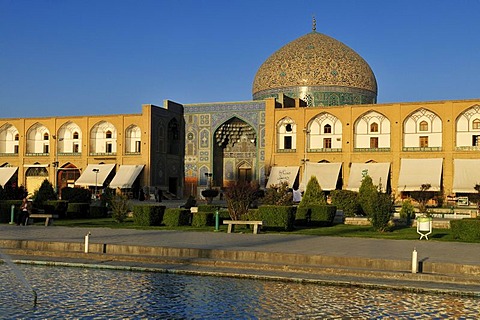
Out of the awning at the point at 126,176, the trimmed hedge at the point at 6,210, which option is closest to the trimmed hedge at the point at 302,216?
the trimmed hedge at the point at 6,210

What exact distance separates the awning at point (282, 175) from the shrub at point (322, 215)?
16458 millimetres

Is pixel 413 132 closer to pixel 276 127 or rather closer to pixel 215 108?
pixel 276 127

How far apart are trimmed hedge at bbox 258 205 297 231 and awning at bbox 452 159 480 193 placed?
18685 mm

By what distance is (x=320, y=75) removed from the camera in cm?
4112

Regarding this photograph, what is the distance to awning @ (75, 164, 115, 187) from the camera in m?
40.4

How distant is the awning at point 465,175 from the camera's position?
3334 centimetres

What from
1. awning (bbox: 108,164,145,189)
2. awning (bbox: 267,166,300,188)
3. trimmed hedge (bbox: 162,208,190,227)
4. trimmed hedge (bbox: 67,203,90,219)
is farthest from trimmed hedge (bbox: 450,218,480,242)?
awning (bbox: 108,164,145,189)

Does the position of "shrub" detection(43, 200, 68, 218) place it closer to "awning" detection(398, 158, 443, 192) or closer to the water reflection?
the water reflection

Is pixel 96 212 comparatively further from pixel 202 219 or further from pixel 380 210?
pixel 380 210

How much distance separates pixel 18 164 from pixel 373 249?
119 ft

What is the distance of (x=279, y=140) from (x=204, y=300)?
31.1 m

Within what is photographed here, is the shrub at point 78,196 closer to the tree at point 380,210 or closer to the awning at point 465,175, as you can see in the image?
the tree at point 380,210

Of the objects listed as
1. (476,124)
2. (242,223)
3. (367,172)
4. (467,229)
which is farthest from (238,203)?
(476,124)

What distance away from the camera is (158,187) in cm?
4003
